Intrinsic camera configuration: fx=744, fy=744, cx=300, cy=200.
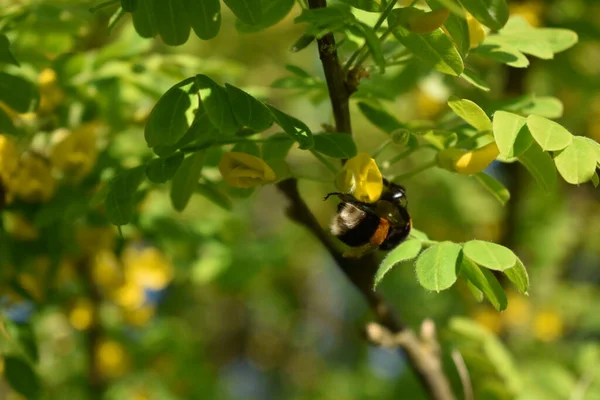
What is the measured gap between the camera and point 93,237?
1483mm

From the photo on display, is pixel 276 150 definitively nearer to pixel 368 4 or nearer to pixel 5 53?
pixel 368 4

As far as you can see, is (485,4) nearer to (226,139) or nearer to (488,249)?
(488,249)

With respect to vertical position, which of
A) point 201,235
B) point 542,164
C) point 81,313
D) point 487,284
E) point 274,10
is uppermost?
point 274,10

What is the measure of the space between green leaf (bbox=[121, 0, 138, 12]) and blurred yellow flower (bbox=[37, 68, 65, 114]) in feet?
1.69

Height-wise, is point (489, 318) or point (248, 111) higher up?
point (248, 111)

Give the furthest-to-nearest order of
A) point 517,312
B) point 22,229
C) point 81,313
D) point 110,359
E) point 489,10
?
point 517,312 → point 110,359 → point 81,313 → point 22,229 → point 489,10

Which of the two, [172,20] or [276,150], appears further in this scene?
[276,150]

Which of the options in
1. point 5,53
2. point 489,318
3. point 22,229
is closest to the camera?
point 5,53

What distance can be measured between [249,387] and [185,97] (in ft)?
12.9

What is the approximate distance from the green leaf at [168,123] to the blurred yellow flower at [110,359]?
1.16 meters

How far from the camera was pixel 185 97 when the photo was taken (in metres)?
0.90

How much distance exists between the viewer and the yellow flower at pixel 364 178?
3.09ft

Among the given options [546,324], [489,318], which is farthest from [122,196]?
[546,324]

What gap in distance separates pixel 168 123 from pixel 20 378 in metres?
0.62
